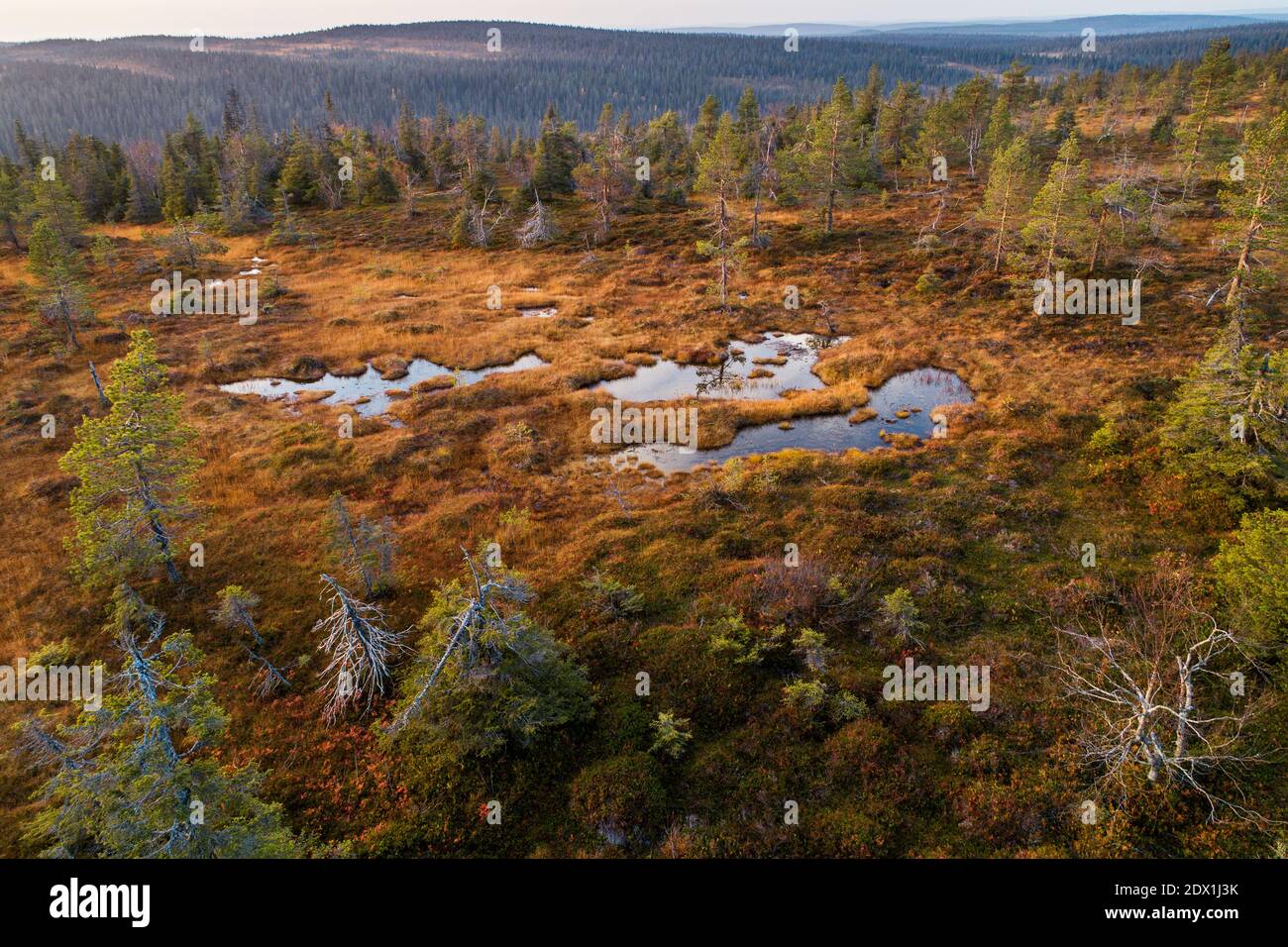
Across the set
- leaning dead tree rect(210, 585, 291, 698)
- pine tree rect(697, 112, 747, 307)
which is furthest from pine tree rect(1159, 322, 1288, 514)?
leaning dead tree rect(210, 585, 291, 698)

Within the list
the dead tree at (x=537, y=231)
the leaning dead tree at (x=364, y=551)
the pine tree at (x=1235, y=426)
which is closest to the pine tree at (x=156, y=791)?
the leaning dead tree at (x=364, y=551)

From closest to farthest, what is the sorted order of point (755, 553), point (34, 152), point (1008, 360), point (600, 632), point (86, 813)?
1. point (86, 813)
2. point (600, 632)
3. point (755, 553)
4. point (1008, 360)
5. point (34, 152)

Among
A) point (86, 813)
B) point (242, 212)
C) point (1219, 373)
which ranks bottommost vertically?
point (86, 813)

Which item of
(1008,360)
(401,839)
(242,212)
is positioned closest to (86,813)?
(401,839)

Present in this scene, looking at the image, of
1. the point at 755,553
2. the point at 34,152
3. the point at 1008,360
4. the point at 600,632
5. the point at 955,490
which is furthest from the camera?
the point at 34,152

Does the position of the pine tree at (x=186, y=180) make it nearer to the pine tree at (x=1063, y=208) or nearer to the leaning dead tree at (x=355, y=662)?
the leaning dead tree at (x=355, y=662)

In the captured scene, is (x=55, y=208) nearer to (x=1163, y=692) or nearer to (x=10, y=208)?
(x=10, y=208)

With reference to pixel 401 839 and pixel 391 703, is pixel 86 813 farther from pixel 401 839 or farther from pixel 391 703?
pixel 391 703

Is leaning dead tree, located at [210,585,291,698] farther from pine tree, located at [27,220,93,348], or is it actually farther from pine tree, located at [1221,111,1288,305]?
pine tree, located at [1221,111,1288,305]
